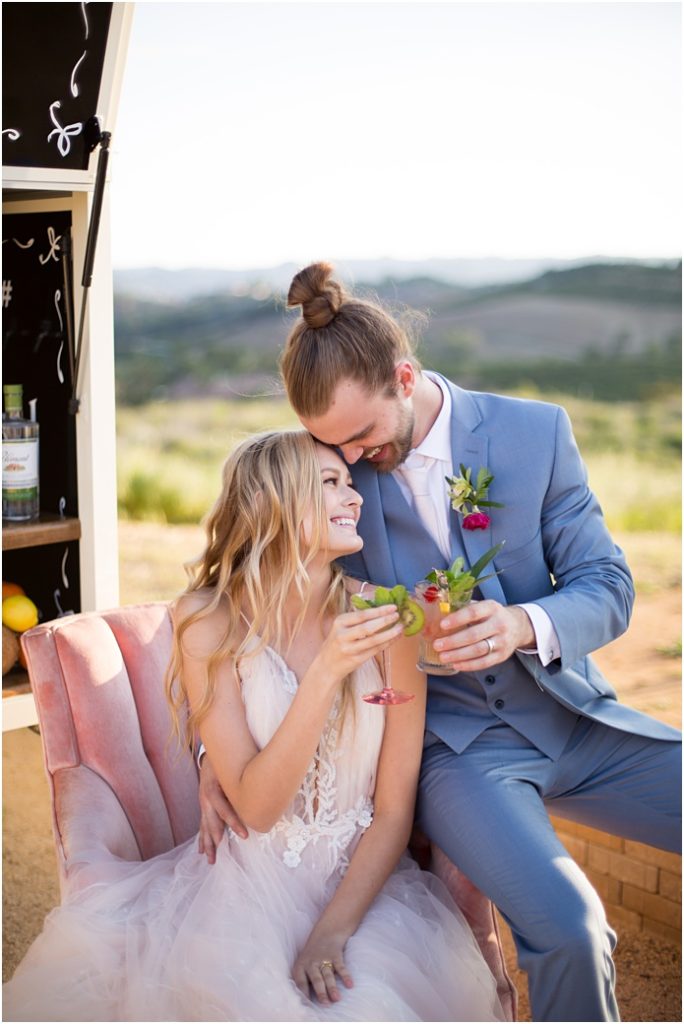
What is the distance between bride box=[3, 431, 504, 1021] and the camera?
1827mm

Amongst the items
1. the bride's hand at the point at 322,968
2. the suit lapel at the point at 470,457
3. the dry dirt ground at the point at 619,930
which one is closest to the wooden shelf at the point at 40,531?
the dry dirt ground at the point at 619,930

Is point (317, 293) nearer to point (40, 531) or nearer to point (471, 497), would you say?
point (471, 497)

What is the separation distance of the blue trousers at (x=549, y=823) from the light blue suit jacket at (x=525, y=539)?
0.07 m

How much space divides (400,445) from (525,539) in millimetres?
359

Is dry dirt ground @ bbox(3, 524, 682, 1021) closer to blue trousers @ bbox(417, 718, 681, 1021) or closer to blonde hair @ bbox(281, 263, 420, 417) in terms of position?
blue trousers @ bbox(417, 718, 681, 1021)

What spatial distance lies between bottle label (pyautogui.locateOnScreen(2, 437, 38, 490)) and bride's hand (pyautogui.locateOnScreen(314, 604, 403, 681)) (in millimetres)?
1438

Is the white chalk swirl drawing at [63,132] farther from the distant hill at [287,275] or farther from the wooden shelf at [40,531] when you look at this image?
the distant hill at [287,275]

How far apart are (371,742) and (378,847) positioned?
21 centimetres

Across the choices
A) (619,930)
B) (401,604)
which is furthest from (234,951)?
(619,930)

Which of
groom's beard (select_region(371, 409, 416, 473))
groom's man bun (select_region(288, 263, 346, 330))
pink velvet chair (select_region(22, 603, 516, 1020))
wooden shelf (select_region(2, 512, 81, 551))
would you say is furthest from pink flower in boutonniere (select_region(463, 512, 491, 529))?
wooden shelf (select_region(2, 512, 81, 551))

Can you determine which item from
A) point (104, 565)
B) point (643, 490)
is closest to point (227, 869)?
point (104, 565)

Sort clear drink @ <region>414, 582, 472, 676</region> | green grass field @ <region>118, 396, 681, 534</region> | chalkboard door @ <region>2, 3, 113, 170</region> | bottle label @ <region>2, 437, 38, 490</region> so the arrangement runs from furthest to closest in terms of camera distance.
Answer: green grass field @ <region>118, 396, 681, 534</region>
bottle label @ <region>2, 437, 38, 490</region>
chalkboard door @ <region>2, 3, 113, 170</region>
clear drink @ <region>414, 582, 472, 676</region>

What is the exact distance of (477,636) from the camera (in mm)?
1958

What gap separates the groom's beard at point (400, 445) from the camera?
227cm
